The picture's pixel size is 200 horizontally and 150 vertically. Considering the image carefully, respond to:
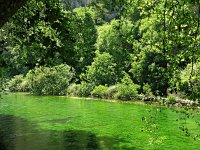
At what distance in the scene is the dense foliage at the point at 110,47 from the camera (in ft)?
25.6

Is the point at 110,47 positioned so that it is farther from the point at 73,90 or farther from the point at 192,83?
the point at 192,83

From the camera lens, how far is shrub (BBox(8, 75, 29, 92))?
99.9 meters

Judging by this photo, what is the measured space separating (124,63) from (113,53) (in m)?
6.77

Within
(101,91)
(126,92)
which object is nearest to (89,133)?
(126,92)

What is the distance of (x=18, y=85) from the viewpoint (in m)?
102

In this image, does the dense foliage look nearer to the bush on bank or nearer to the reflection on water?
the bush on bank

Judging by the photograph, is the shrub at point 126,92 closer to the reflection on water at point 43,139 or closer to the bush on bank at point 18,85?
the reflection on water at point 43,139

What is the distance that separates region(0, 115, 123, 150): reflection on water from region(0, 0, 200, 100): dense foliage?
4557 millimetres

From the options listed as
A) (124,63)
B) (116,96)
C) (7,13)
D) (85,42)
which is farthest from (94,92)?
(7,13)

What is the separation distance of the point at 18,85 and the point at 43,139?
261ft

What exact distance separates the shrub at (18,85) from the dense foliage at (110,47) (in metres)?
0.42

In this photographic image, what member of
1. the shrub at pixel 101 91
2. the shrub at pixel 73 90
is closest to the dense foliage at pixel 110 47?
the shrub at pixel 101 91

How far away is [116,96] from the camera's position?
228 feet

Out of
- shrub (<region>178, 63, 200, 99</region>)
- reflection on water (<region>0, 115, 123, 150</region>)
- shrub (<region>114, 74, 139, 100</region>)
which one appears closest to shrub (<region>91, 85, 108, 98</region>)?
shrub (<region>114, 74, 139, 100</region>)
